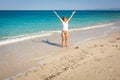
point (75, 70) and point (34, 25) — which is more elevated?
point (34, 25)

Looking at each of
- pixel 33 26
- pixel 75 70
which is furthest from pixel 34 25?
pixel 75 70

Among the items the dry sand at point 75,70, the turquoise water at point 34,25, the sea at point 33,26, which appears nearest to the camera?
the dry sand at point 75,70

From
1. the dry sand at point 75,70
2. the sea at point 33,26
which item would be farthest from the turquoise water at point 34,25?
the dry sand at point 75,70

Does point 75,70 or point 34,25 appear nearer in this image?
point 75,70

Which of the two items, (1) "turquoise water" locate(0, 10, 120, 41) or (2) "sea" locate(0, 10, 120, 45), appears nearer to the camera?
(2) "sea" locate(0, 10, 120, 45)

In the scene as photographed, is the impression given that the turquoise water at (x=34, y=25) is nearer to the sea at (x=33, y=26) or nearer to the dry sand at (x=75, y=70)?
the sea at (x=33, y=26)

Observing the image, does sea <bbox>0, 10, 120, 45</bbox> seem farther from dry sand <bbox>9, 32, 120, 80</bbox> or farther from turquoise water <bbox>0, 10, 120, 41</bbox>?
dry sand <bbox>9, 32, 120, 80</bbox>

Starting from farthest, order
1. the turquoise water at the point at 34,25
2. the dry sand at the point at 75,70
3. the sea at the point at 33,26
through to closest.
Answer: the turquoise water at the point at 34,25 → the sea at the point at 33,26 → the dry sand at the point at 75,70

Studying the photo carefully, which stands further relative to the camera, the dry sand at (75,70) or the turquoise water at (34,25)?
the turquoise water at (34,25)

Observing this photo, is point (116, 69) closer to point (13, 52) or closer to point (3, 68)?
point (3, 68)

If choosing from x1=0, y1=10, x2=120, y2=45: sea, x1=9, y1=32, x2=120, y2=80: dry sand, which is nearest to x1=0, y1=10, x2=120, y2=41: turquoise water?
x1=0, y1=10, x2=120, y2=45: sea

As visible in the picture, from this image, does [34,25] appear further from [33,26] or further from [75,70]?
[75,70]

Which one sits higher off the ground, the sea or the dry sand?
the sea

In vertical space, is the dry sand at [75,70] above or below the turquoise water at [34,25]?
below
